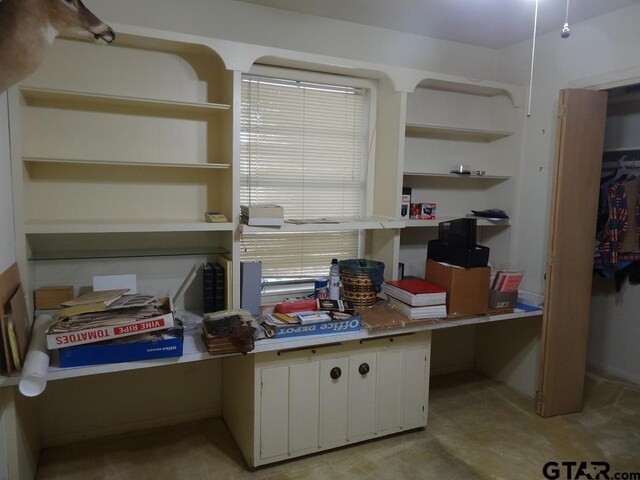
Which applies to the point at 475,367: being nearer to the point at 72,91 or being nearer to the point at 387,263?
the point at 387,263

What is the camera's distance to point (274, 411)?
7.68ft

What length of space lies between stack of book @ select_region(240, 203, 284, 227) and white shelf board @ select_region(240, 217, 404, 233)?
0.08 feet

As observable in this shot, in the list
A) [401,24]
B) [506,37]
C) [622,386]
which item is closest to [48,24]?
[401,24]

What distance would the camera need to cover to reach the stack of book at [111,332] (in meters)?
1.85

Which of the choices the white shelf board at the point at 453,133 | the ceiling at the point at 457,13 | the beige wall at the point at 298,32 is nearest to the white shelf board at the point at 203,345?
the white shelf board at the point at 453,133

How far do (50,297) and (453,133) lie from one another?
108 inches

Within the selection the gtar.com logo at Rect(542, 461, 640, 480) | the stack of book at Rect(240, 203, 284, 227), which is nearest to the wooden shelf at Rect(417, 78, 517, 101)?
the stack of book at Rect(240, 203, 284, 227)

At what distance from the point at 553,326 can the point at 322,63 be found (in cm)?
218

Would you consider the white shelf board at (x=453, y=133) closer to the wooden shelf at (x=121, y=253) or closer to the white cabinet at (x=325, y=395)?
the white cabinet at (x=325, y=395)

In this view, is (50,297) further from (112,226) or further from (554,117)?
(554,117)

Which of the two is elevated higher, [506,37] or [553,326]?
[506,37]

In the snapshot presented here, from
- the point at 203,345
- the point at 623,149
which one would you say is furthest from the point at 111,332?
the point at 623,149

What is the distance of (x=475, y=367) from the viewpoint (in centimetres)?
373

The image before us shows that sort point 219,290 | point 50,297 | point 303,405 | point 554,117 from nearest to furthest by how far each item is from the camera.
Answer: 1. point 50,297
2. point 303,405
3. point 219,290
4. point 554,117
